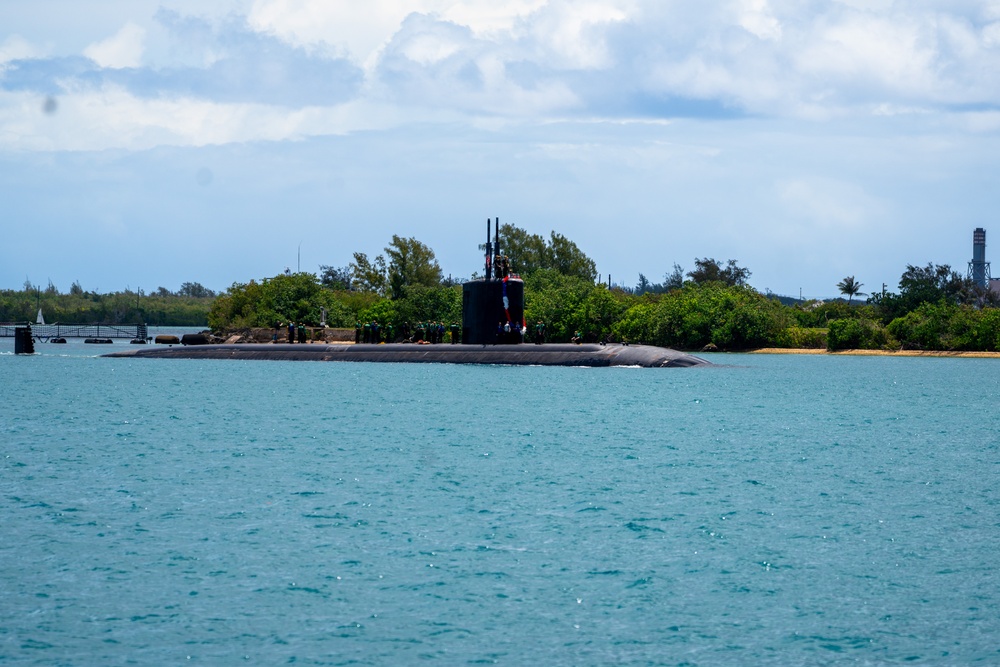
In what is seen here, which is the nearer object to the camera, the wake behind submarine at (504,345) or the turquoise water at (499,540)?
the turquoise water at (499,540)

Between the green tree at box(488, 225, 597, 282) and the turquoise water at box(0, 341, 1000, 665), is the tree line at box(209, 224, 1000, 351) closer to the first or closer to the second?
the green tree at box(488, 225, 597, 282)

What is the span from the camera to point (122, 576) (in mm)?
12688

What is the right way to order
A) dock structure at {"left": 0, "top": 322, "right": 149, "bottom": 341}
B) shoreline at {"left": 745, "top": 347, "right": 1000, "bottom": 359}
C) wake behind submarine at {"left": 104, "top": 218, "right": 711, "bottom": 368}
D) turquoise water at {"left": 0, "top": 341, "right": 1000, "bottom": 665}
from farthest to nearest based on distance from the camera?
dock structure at {"left": 0, "top": 322, "right": 149, "bottom": 341}, shoreline at {"left": 745, "top": 347, "right": 1000, "bottom": 359}, wake behind submarine at {"left": 104, "top": 218, "right": 711, "bottom": 368}, turquoise water at {"left": 0, "top": 341, "right": 1000, "bottom": 665}

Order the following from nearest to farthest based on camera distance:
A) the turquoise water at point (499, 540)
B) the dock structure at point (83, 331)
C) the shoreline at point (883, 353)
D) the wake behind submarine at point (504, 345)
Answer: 1. the turquoise water at point (499, 540)
2. the wake behind submarine at point (504, 345)
3. the shoreline at point (883, 353)
4. the dock structure at point (83, 331)

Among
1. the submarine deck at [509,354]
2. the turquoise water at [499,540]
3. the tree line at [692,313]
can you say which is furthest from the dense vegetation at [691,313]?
the turquoise water at [499,540]

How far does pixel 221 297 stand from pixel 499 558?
4105 inches

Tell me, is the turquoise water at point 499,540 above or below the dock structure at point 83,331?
below

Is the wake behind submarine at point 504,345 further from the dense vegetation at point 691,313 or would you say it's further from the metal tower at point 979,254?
the metal tower at point 979,254

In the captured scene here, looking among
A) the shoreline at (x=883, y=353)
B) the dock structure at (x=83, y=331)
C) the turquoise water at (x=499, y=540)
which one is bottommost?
the turquoise water at (x=499, y=540)

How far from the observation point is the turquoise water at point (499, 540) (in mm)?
10562

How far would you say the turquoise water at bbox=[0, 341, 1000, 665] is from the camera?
34.7 ft

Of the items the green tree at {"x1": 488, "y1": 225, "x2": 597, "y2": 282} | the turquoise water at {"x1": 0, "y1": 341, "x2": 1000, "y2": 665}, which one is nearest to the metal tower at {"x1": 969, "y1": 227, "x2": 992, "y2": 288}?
the green tree at {"x1": 488, "y1": 225, "x2": 597, "y2": 282}

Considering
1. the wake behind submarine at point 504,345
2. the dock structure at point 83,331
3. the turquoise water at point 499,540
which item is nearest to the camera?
the turquoise water at point 499,540

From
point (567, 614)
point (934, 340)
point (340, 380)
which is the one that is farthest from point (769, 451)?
point (934, 340)
